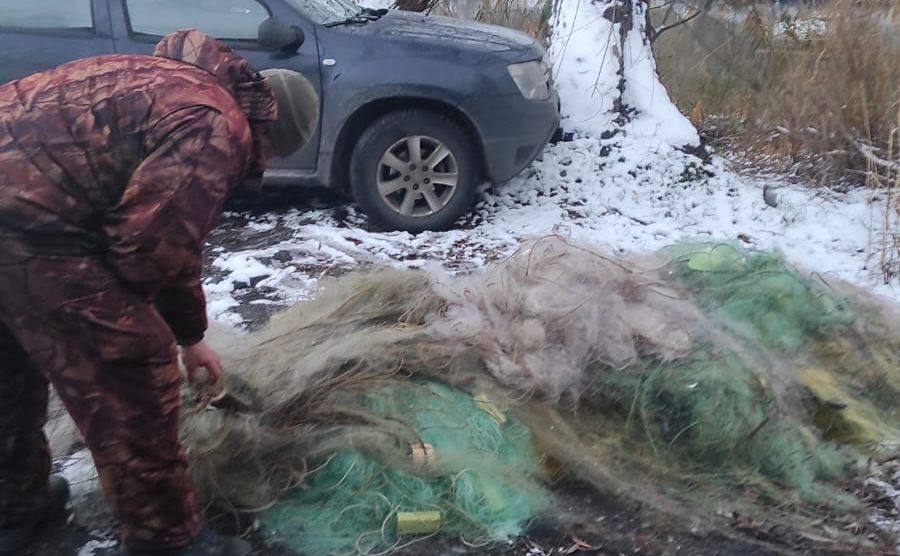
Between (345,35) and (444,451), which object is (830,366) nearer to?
(444,451)

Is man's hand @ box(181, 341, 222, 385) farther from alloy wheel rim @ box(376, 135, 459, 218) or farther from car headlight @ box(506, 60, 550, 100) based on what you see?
car headlight @ box(506, 60, 550, 100)

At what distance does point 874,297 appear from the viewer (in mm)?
4406

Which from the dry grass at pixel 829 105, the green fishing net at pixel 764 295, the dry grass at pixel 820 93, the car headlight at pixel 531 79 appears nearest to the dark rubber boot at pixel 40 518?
the green fishing net at pixel 764 295

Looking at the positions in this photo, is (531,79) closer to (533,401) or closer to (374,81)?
(374,81)

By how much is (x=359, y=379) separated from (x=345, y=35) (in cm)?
335

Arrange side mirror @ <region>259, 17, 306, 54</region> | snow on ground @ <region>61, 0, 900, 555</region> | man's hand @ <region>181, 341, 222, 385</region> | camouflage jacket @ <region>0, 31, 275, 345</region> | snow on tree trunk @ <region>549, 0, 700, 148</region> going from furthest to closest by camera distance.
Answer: snow on tree trunk @ <region>549, 0, 700, 148</region>, side mirror @ <region>259, 17, 306, 54</region>, snow on ground @ <region>61, 0, 900, 555</region>, man's hand @ <region>181, 341, 222, 385</region>, camouflage jacket @ <region>0, 31, 275, 345</region>

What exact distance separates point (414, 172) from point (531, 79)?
3.45ft

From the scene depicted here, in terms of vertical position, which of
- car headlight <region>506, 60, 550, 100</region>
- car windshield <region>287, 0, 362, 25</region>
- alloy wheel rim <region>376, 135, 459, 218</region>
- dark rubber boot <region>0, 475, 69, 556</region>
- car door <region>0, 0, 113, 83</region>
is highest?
car windshield <region>287, 0, 362, 25</region>

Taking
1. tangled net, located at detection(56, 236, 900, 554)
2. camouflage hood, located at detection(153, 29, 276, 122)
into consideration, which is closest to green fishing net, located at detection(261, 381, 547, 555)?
tangled net, located at detection(56, 236, 900, 554)

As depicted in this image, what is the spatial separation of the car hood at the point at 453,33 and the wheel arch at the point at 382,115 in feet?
1.38

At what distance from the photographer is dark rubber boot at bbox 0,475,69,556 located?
2863 millimetres

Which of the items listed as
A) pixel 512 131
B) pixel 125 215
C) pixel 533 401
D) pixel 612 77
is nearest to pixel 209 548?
pixel 125 215

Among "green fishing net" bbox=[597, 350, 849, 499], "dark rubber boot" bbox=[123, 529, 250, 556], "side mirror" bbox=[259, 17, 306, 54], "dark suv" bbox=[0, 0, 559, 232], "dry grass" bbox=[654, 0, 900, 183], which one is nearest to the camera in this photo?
"dark rubber boot" bbox=[123, 529, 250, 556]

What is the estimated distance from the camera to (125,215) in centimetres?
228
